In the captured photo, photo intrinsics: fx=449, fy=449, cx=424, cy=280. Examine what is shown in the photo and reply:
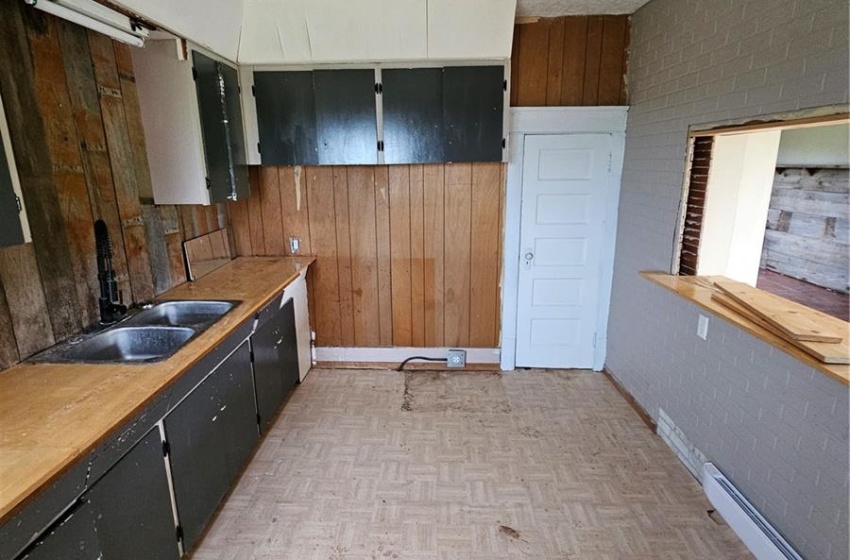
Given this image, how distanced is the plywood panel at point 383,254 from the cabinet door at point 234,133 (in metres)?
0.97

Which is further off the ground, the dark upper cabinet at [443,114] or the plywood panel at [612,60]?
the plywood panel at [612,60]

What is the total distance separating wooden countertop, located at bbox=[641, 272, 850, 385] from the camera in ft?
5.00

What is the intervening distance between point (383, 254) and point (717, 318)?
7.61 feet

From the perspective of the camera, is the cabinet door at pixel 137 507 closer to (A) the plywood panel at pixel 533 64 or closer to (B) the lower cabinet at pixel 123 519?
(B) the lower cabinet at pixel 123 519

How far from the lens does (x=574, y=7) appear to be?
3.00 meters

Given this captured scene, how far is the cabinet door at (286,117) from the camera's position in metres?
3.07

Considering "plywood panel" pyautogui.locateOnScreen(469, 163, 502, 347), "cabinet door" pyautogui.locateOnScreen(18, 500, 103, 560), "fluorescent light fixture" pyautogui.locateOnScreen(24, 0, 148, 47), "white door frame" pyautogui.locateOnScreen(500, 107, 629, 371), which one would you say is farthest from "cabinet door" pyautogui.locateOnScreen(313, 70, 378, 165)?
"cabinet door" pyautogui.locateOnScreen(18, 500, 103, 560)

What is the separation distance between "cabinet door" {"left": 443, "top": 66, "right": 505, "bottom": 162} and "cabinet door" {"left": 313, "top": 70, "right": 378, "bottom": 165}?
0.51 meters

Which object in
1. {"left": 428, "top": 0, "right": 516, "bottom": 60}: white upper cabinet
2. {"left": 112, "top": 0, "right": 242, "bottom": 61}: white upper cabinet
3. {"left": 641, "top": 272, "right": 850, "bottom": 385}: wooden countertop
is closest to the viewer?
{"left": 641, "top": 272, "right": 850, "bottom": 385}: wooden countertop

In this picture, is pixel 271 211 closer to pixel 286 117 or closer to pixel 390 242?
pixel 286 117

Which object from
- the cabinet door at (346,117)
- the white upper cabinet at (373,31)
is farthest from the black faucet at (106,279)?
the white upper cabinet at (373,31)

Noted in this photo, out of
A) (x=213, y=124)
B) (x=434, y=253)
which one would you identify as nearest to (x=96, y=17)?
(x=213, y=124)

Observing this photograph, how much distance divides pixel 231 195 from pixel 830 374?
122 inches

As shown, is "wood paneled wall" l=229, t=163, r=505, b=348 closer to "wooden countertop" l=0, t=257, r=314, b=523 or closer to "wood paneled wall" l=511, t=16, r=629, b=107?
"wood paneled wall" l=511, t=16, r=629, b=107
